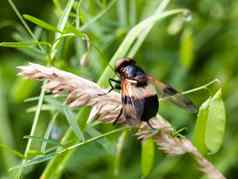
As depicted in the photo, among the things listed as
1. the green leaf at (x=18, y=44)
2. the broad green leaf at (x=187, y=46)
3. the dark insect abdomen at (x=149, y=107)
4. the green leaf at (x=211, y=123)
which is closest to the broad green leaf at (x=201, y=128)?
the green leaf at (x=211, y=123)

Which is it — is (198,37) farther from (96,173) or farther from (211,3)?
(96,173)

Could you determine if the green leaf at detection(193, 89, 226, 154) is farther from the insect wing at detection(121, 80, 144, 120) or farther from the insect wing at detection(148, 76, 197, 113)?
the insect wing at detection(121, 80, 144, 120)

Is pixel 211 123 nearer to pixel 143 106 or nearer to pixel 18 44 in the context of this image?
pixel 143 106

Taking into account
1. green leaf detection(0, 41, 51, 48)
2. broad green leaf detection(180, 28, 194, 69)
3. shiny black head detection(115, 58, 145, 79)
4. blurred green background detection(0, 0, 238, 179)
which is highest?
green leaf detection(0, 41, 51, 48)

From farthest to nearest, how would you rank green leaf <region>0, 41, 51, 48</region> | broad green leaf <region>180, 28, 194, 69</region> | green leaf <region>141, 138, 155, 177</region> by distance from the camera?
broad green leaf <region>180, 28, 194, 69</region> → green leaf <region>141, 138, 155, 177</region> → green leaf <region>0, 41, 51, 48</region>

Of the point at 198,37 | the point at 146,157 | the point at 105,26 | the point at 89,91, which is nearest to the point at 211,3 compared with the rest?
the point at 198,37

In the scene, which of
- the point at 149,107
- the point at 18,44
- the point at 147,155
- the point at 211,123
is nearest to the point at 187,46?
the point at 147,155

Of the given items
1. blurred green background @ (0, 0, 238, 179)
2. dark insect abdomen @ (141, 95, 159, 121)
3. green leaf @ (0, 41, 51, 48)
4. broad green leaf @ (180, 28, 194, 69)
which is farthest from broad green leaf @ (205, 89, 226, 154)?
broad green leaf @ (180, 28, 194, 69)
